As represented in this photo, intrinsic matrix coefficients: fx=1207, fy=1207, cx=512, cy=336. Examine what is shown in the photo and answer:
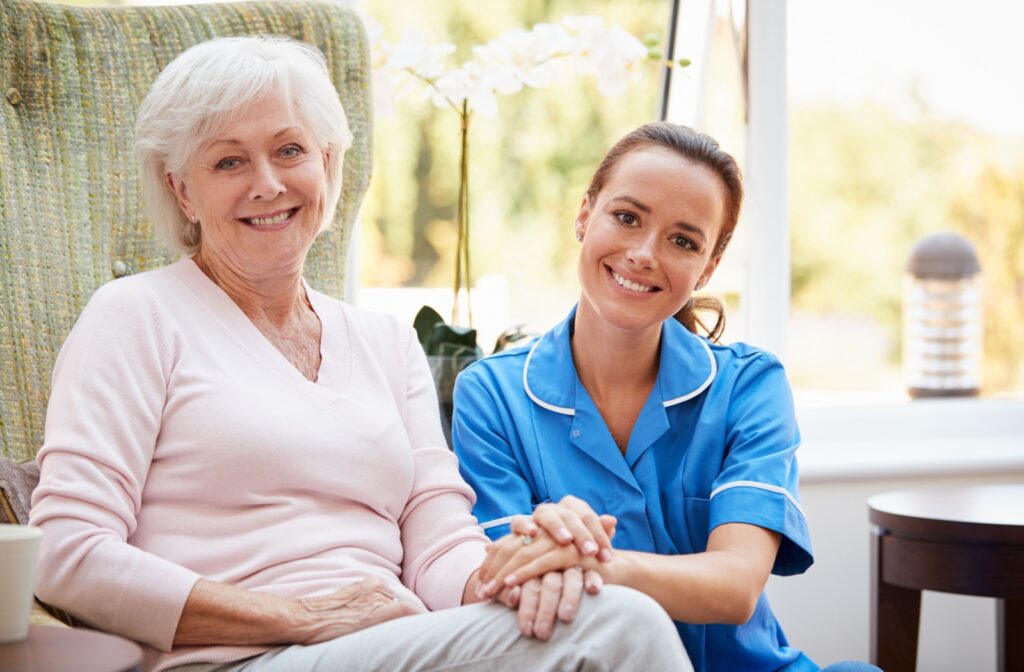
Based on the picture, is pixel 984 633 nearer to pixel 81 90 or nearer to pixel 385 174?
pixel 81 90

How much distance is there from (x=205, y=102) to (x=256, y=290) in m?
0.24

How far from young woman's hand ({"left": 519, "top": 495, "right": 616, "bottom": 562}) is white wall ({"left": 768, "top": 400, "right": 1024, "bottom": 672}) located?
4.27ft

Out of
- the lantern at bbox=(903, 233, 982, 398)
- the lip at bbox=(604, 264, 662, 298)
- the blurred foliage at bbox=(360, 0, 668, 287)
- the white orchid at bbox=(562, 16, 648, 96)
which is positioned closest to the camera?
the lip at bbox=(604, 264, 662, 298)

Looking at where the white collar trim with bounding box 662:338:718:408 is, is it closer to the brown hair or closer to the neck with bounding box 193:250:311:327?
the brown hair

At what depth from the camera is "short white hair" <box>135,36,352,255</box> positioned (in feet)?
4.76

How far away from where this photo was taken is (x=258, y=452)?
1.38 meters

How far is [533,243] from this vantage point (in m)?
5.84

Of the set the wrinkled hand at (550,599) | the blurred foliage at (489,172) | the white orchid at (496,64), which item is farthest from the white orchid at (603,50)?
the blurred foliage at (489,172)

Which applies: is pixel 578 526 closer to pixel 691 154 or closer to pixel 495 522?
pixel 495 522

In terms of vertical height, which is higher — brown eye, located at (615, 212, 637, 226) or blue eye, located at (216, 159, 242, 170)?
blue eye, located at (216, 159, 242, 170)

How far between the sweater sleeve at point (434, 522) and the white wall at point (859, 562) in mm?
1208

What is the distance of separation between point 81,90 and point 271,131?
481 millimetres

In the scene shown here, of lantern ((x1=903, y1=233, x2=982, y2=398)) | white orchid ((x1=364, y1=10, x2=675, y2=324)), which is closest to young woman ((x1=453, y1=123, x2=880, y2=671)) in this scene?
white orchid ((x1=364, y1=10, x2=675, y2=324))

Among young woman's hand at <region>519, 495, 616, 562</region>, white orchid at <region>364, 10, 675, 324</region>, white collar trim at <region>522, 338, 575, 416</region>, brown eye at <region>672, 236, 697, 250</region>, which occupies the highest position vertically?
white orchid at <region>364, 10, 675, 324</region>
